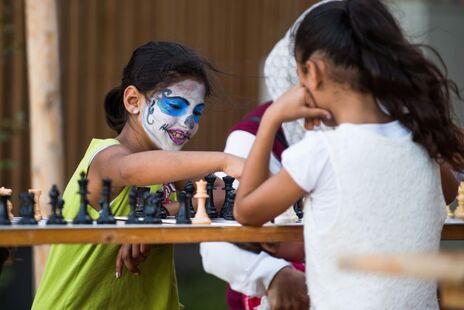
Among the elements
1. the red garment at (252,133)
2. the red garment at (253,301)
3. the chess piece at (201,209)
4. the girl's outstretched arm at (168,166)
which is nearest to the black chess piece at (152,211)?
the chess piece at (201,209)

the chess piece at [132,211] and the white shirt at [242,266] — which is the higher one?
the chess piece at [132,211]

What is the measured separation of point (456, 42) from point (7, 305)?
5.25 m

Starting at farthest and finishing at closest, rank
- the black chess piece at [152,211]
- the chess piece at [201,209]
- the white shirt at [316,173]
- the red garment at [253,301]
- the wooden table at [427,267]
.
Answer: the red garment at [253,301] → the chess piece at [201,209] → the black chess piece at [152,211] → the white shirt at [316,173] → the wooden table at [427,267]

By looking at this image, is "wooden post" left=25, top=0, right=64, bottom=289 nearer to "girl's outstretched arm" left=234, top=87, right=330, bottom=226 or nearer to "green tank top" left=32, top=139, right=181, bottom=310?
"green tank top" left=32, top=139, right=181, bottom=310

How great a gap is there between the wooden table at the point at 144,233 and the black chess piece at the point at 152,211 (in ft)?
0.33

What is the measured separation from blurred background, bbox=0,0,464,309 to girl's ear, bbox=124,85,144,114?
5150 millimetres

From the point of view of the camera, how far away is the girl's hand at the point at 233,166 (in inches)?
147

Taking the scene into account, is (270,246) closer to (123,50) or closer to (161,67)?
(161,67)

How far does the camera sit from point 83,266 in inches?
164

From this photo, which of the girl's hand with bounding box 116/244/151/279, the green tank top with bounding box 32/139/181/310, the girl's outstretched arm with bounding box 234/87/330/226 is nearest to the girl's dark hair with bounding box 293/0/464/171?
the girl's outstretched arm with bounding box 234/87/330/226

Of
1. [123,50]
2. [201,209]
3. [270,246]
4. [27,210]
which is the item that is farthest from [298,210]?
[123,50]

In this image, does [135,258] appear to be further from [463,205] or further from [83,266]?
[463,205]

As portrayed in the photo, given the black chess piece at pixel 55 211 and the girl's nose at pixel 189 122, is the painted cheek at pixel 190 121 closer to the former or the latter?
the girl's nose at pixel 189 122

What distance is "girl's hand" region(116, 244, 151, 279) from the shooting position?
13.1 feet
